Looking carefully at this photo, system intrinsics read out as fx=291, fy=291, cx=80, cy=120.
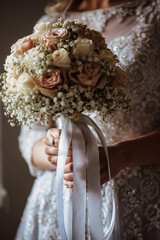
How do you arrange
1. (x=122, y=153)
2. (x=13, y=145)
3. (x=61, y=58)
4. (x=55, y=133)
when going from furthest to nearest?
(x=13, y=145) → (x=122, y=153) → (x=55, y=133) → (x=61, y=58)

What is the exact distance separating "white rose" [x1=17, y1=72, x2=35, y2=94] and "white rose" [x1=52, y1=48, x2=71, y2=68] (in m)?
0.10

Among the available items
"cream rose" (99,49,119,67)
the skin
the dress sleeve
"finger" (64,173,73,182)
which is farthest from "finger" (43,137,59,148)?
the dress sleeve

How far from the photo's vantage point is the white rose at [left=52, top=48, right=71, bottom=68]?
0.91 m

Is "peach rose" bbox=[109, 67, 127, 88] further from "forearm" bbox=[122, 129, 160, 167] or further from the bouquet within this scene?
"forearm" bbox=[122, 129, 160, 167]

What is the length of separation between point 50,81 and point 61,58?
0.08 metres

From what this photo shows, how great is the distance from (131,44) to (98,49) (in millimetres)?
475

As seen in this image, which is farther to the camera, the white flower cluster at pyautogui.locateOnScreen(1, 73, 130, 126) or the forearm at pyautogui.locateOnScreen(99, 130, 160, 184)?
the forearm at pyautogui.locateOnScreen(99, 130, 160, 184)

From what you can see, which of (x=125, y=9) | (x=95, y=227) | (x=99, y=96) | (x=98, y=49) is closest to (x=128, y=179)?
(x=95, y=227)

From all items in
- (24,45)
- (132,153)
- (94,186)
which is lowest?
(94,186)

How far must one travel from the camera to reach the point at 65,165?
3.70 feet

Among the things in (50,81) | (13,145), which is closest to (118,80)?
(50,81)

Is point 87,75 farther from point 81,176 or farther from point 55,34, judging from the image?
point 81,176

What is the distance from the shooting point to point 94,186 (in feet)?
3.59

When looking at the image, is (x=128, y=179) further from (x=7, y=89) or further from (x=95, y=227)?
(x=7, y=89)
